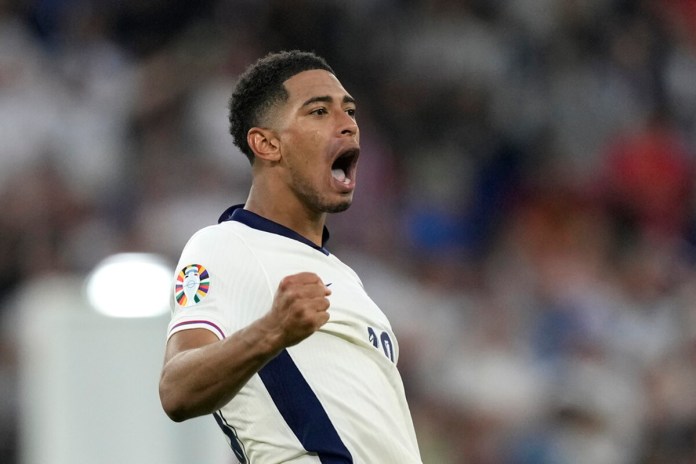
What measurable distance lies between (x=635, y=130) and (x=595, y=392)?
2.38 meters

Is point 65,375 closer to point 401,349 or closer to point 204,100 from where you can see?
point 401,349

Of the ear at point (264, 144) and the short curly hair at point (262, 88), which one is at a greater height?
→ the short curly hair at point (262, 88)

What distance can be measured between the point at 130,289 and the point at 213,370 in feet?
1.92

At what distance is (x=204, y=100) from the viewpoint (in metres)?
8.28

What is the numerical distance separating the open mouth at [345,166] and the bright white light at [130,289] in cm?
56

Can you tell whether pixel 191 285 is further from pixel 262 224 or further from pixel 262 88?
pixel 262 88

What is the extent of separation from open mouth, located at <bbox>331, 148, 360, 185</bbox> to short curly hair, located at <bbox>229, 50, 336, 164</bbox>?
241mm

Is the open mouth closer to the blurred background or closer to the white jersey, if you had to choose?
the white jersey

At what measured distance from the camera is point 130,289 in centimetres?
375

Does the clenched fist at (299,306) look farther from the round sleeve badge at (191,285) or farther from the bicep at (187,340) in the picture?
the round sleeve badge at (191,285)

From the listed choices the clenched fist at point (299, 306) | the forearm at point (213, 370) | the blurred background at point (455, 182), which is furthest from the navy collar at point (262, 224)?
the blurred background at point (455, 182)

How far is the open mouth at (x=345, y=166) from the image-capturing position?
4.11m

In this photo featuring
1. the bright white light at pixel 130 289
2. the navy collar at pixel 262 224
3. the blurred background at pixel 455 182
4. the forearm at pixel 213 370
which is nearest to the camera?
the forearm at pixel 213 370

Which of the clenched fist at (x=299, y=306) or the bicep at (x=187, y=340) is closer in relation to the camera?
the clenched fist at (x=299, y=306)
